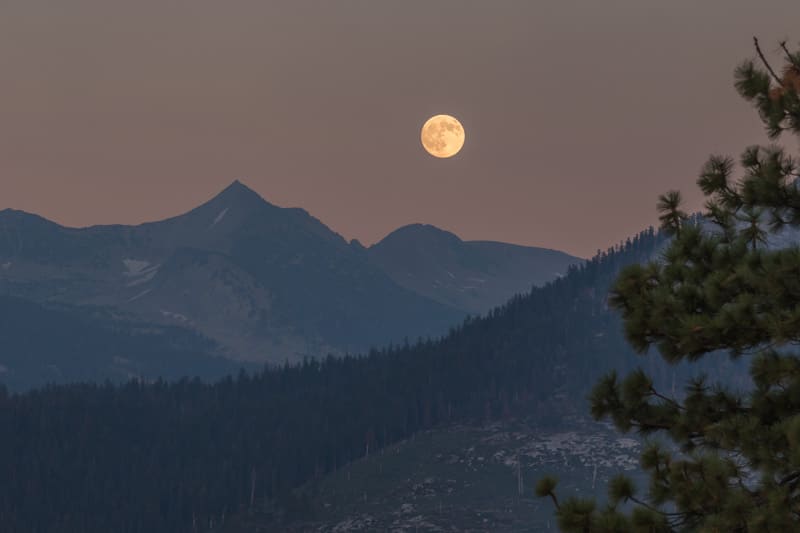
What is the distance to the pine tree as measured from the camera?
88.7 feet

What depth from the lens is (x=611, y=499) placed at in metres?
28.2

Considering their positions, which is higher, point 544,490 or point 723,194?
point 723,194

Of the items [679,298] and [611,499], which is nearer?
[611,499]

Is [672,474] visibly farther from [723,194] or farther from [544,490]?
[723,194]

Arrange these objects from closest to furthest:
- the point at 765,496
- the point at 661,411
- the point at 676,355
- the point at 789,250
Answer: the point at 765,496
the point at 789,250
the point at 676,355
the point at 661,411

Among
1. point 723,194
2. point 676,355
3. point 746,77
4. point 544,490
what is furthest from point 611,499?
point 746,77

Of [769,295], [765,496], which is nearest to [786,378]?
[769,295]

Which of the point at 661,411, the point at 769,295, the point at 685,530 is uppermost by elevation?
the point at 769,295

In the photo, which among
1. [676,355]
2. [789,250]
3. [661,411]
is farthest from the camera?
[661,411]

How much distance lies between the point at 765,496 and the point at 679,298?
5.66 m

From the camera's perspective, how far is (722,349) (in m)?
31.0

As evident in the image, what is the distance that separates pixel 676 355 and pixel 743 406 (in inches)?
107

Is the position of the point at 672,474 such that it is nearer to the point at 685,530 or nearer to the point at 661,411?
the point at 685,530

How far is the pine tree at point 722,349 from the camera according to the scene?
2703 centimetres
